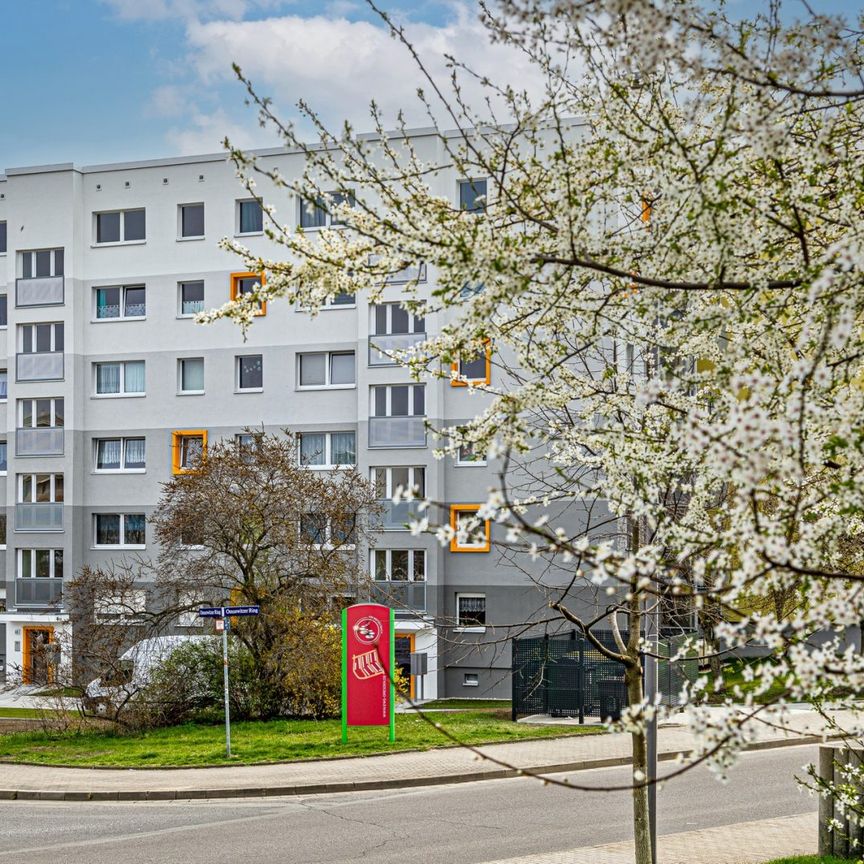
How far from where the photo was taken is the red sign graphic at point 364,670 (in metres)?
21.4

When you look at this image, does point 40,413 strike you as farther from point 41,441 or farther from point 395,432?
point 395,432

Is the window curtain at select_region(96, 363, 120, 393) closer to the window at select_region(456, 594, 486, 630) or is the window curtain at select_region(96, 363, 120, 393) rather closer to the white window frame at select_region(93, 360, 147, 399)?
the white window frame at select_region(93, 360, 147, 399)

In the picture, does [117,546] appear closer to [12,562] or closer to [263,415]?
[12,562]

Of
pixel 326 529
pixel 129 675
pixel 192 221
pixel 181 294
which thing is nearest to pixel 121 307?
pixel 181 294

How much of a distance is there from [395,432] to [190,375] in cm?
768

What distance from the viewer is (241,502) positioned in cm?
2553

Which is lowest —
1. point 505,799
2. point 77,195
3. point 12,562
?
point 505,799

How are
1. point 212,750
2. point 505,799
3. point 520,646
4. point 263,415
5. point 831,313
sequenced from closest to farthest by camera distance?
point 831,313 < point 505,799 < point 212,750 < point 520,646 < point 263,415

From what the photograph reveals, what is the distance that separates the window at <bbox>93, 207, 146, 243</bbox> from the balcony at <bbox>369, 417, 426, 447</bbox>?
35.3ft

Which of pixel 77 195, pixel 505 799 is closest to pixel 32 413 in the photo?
pixel 77 195

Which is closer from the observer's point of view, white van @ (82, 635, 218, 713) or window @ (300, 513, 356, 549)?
white van @ (82, 635, 218, 713)

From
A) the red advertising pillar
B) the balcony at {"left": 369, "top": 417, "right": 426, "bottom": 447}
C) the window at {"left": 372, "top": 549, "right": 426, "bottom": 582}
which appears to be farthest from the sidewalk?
the balcony at {"left": 369, "top": 417, "right": 426, "bottom": 447}

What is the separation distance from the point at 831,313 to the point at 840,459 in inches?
53.7

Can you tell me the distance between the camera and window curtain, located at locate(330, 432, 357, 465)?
1580 inches
